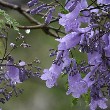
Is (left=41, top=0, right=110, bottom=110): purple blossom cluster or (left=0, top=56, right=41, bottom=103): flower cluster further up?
(left=41, top=0, right=110, bottom=110): purple blossom cluster

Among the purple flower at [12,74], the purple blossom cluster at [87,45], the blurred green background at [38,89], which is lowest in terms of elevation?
the blurred green background at [38,89]

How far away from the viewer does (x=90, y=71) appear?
49.3 inches

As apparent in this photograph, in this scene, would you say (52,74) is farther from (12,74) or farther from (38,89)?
(38,89)

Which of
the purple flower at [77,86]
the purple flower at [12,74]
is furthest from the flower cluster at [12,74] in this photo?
the purple flower at [77,86]

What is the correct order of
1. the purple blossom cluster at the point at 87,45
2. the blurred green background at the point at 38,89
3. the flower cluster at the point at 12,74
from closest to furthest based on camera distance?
the purple blossom cluster at the point at 87,45 < the flower cluster at the point at 12,74 < the blurred green background at the point at 38,89

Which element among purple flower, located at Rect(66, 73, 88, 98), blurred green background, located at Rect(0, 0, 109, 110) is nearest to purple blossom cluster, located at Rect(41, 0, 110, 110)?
purple flower, located at Rect(66, 73, 88, 98)

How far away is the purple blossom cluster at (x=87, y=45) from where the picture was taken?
3.79ft

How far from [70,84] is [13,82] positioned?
12.1 inches

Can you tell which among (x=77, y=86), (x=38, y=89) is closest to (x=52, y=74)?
(x=77, y=86)

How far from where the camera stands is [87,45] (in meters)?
1.14

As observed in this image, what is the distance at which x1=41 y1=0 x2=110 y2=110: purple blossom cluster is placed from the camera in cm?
116

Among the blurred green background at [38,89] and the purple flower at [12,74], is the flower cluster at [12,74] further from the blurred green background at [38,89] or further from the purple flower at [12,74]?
the blurred green background at [38,89]

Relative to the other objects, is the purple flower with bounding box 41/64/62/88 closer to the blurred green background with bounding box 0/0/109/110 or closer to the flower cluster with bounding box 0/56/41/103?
the flower cluster with bounding box 0/56/41/103

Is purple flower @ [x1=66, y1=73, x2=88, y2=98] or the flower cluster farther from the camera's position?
the flower cluster
